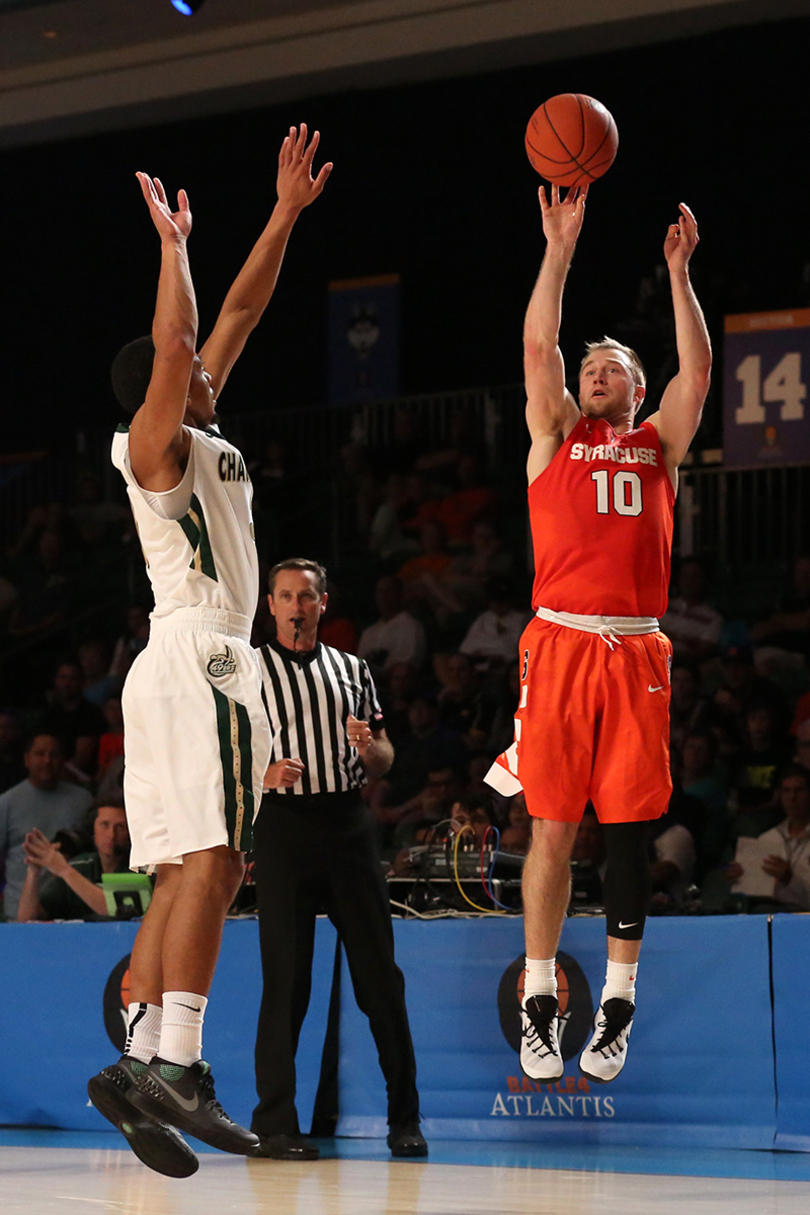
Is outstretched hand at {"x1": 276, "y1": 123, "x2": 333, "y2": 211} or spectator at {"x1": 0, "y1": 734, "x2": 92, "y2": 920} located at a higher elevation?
outstretched hand at {"x1": 276, "y1": 123, "x2": 333, "y2": 211}

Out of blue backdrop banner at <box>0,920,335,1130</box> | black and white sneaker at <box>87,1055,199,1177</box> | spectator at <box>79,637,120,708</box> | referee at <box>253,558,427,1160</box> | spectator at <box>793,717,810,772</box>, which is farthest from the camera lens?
spectator at <box>79,637,120,708</box>

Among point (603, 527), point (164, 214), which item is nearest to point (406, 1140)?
point (603, 527)

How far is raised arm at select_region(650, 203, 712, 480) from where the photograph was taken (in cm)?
518

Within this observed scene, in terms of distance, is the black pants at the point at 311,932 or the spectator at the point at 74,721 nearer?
the black pants at the point at 311,932

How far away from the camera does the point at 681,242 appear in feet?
17.3

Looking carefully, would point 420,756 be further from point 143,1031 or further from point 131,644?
point 143,1031

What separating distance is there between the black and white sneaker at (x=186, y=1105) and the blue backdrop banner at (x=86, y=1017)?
251 centimetres

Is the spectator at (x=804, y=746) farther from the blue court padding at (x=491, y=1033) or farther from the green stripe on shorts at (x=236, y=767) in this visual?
the green stripe on shorts at (x=236, y=767)

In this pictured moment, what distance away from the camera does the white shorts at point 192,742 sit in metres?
3.85

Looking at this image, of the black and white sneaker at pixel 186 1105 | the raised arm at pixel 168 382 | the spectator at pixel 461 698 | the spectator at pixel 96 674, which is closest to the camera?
the black and white sneaker at pixel 186 1105

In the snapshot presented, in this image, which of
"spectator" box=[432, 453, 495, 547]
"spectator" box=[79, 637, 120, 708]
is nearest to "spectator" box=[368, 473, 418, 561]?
"spectator" box=[432, 453, 495, 547]

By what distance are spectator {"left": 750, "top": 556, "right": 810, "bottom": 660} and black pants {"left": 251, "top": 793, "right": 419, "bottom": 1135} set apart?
4.51 metres

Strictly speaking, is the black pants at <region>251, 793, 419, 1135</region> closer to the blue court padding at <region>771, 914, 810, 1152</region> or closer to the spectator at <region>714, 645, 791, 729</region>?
the blue court padding at <region>771, 914, 810, 1152</region>

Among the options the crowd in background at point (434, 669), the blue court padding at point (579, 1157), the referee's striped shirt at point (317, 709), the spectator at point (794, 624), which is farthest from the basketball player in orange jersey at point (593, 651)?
the spectator at point (794, 624)
